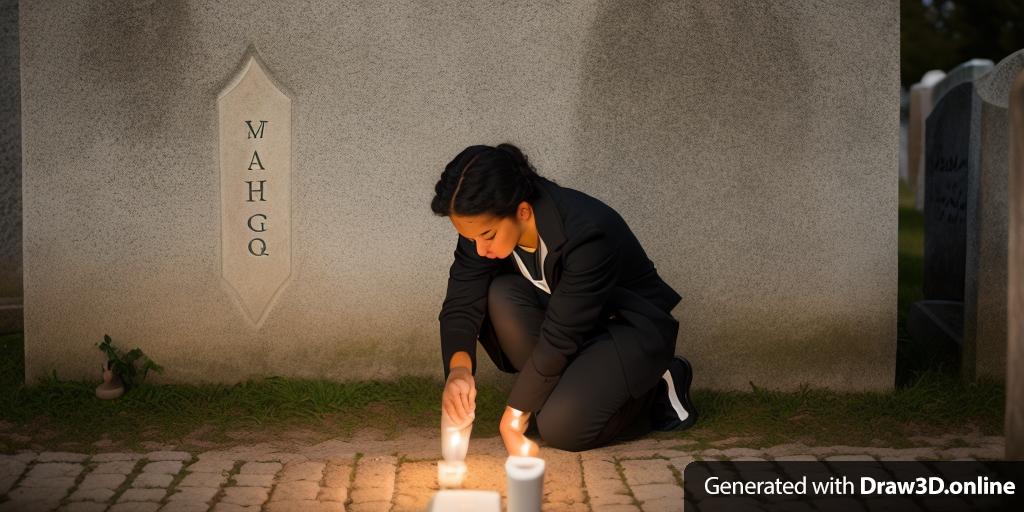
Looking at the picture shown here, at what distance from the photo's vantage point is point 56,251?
4.71 meters

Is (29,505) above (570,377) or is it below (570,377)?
below

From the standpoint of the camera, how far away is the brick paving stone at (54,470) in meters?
3.62

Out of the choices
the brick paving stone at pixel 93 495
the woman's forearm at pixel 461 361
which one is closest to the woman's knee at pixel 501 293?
the woman's forearm at pixel 461 361

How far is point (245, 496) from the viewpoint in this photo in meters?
3.43

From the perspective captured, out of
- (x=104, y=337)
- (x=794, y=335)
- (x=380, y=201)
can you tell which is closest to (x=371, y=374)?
(x=380, y=201)

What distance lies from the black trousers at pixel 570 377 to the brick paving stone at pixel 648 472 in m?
0.20

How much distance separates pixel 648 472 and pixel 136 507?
69.0 inches

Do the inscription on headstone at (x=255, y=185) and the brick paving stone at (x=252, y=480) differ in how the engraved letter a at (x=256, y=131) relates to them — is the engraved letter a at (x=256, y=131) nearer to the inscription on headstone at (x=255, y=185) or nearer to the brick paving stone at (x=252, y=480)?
the inscription on headstone at (x=255, y=185)

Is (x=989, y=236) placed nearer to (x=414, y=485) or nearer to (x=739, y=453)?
(x=739, y=453)

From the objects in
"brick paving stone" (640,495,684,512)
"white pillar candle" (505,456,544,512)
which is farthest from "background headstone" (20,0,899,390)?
"white pillar candle" (505,456,544,512)

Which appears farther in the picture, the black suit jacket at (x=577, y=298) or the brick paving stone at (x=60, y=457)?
the brick paving stone at (x=60, y=457)

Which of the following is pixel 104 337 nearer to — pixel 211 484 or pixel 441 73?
pixel 211 484

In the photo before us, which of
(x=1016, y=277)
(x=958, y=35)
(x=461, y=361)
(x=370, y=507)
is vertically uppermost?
(x=958, y=35)

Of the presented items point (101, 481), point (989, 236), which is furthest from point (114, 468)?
point (989, 236)
